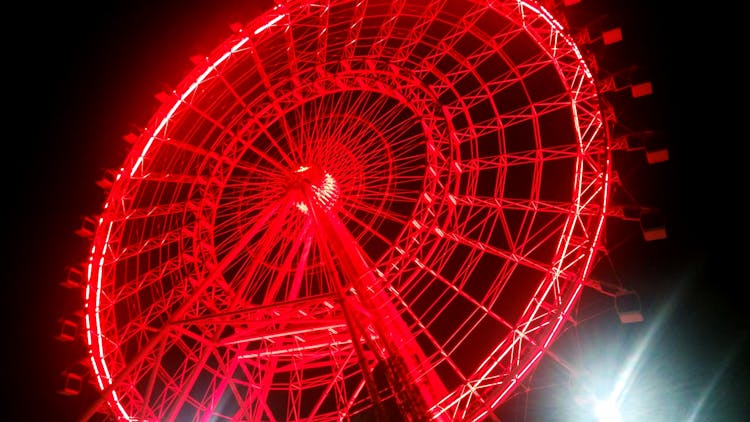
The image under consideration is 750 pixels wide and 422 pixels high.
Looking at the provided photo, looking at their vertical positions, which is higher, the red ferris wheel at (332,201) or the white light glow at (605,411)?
the red ferris wheel at (332,201)

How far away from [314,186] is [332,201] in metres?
0.64

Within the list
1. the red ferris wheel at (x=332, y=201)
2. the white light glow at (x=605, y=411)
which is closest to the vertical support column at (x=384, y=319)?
the red ferris wheel at (x=332, y=201)

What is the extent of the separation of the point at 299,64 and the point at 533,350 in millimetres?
9977

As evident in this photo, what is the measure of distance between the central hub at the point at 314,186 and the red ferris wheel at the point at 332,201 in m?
0.06

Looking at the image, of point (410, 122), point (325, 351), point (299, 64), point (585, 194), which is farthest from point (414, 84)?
point (325, 351)

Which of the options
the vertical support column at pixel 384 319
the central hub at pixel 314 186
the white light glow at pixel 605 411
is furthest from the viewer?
the central hub at pixel 314 186

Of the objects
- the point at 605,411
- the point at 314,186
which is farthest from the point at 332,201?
the point at 605,411

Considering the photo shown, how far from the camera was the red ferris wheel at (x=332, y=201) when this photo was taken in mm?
14094

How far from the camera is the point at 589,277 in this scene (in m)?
13.8

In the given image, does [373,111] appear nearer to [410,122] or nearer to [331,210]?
[410,122]

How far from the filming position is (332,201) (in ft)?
52.7

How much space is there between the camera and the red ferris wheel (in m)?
14.1

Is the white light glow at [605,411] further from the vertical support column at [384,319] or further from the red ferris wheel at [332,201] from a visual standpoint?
the vertical support column at [384,319]

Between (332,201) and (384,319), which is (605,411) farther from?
(332,201)
